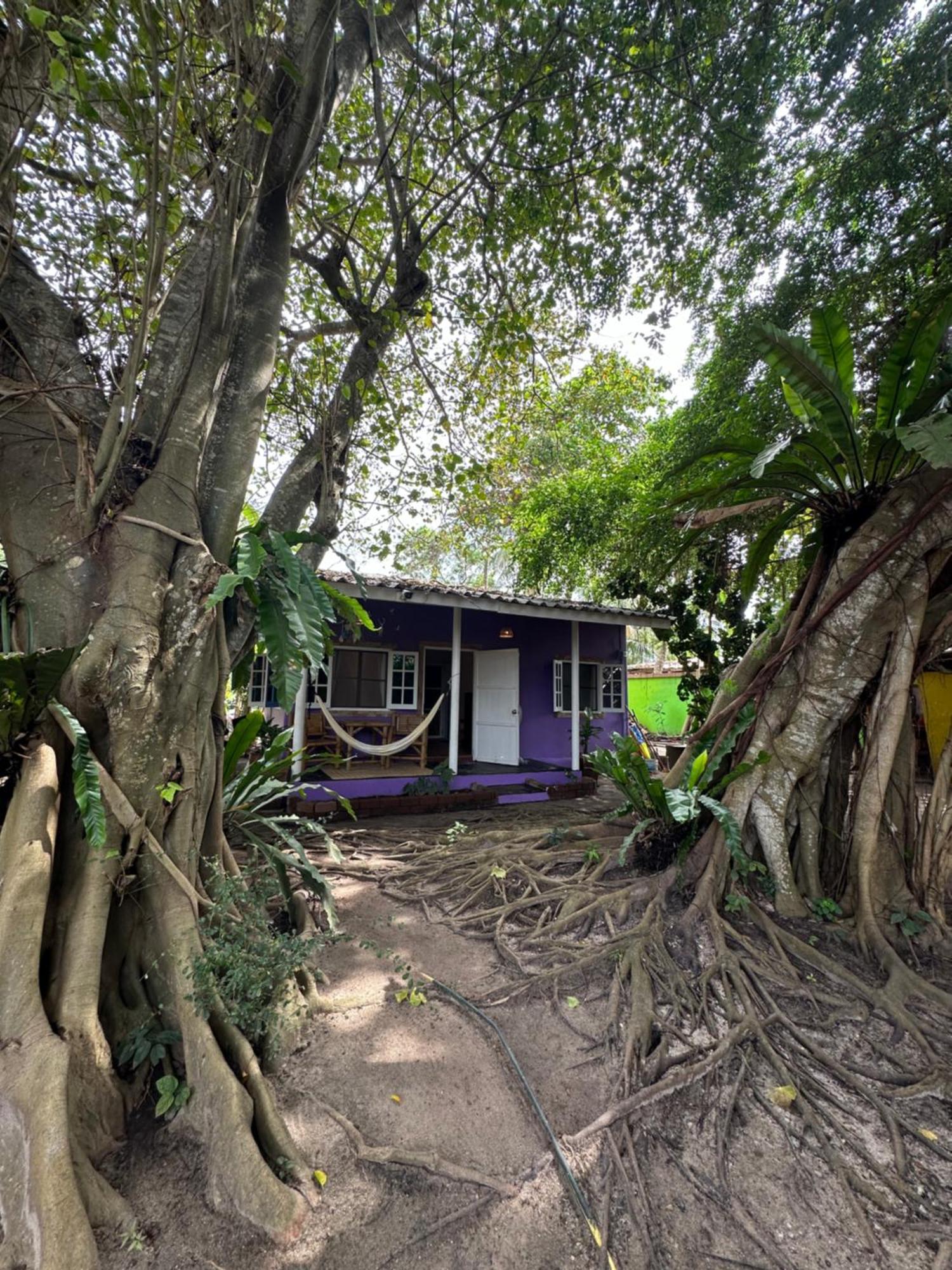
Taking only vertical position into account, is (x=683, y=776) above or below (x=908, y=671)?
below

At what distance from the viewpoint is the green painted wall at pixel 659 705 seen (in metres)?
15.2

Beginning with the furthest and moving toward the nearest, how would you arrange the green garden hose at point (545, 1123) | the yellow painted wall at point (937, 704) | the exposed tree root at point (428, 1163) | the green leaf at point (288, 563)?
the yellow painted wall at point (937, 704), the green leaf at point (288, 563), the exposed tree root at point (428, 1163), the green garden hose at point (545, 1123)

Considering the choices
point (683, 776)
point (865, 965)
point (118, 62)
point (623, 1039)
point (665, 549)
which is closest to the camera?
point (623, 1039)

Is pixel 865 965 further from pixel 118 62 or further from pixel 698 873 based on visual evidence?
pixel 118 62

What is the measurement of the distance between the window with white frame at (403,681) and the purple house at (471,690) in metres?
0.02

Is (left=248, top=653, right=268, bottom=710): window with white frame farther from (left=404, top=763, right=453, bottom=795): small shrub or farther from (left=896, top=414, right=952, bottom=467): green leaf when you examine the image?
(left=896, top=414, right=952, bottom=467): green leaf

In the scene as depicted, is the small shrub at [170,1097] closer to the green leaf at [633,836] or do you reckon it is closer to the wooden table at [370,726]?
the green leaf at [633,836]

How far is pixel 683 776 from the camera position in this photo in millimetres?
3746

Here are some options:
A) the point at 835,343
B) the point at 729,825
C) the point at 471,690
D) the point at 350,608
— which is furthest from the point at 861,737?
the point at 471,690

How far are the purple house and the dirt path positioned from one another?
3.81 meters

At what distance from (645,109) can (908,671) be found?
441 cm

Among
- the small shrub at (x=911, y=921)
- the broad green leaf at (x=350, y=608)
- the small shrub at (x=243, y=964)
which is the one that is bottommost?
the small shrub at (x=911, y=921)

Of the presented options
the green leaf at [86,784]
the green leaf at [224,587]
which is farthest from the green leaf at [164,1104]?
the green leaf at [224,587]

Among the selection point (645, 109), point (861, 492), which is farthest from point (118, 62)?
point (861, 492)
